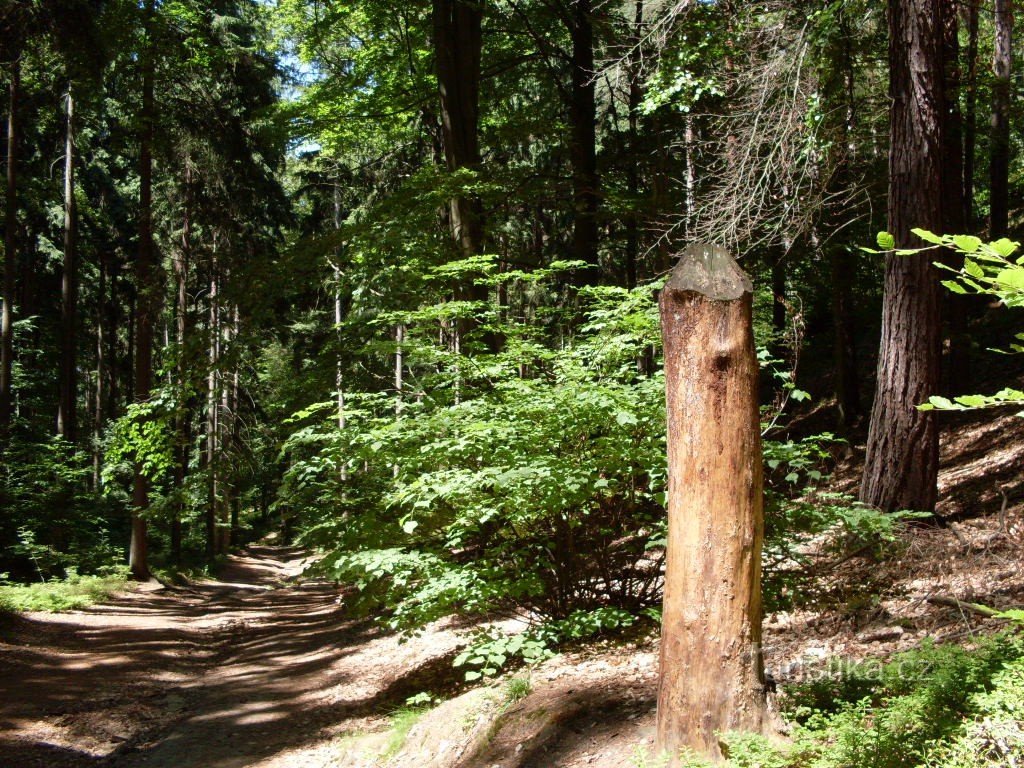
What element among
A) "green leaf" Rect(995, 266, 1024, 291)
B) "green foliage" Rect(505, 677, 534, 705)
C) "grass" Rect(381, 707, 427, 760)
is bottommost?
"grass" Rect(381, 707, 427, 760)

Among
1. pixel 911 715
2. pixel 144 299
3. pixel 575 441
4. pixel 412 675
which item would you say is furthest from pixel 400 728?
pixel 144 299

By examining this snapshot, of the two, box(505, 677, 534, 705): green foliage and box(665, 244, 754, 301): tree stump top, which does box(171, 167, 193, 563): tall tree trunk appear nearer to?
box(505, 677, 534, 705): green foliage

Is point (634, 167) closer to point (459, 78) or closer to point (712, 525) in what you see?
point (459, 78)

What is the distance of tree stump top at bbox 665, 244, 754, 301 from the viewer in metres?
3.59

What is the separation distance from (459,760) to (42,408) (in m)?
27.1

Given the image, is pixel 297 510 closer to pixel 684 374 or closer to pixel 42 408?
pixel 684 374

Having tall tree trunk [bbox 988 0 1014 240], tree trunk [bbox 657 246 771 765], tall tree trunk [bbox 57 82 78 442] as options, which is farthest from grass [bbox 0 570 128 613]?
tall tree trunk [bbox 988 0 1014 240]

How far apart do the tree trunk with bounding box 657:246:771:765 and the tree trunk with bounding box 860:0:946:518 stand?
3.86 m

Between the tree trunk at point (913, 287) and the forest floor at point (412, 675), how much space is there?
0.54 metres

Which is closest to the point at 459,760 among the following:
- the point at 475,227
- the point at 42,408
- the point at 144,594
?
the point at 475,227

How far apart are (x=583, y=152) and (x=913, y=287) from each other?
6668mm

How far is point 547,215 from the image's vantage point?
2262cm

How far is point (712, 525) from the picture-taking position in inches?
137

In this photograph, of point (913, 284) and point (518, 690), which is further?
point (913, 284)
